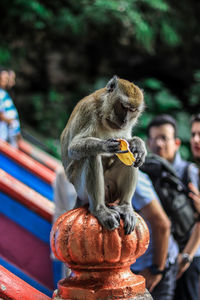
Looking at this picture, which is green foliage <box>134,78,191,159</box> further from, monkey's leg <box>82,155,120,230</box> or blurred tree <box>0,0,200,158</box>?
monkey's leg <box>82,155,120,230</box>

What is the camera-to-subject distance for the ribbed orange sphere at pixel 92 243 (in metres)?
1.14

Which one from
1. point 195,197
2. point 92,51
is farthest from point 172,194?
point 92,51

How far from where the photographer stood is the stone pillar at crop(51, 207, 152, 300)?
3.76 ft

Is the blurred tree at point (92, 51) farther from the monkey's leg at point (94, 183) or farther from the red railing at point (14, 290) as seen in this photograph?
the red railing at point (14, 290)

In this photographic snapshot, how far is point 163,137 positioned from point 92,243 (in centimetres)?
186

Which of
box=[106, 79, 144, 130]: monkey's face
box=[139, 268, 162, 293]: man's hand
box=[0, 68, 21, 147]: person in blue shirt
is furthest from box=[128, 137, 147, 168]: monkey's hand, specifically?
box=[0, 68, 21, 147]: person in blue shirt

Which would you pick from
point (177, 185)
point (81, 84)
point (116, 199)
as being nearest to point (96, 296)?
point (116, 199)

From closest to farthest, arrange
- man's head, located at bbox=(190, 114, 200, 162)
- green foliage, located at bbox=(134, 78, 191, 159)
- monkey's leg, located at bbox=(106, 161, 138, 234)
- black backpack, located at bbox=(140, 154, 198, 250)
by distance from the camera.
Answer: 1. monkey's leg, located at bbox=(106, 161, 138, 234)
2. black backpack, located at bbox=(140, 154, 198, 250)
3. man's head, located at bbox=(190, 114, 200, 162)
4. green foliage, located at bbox=(134, 78, 191, 159)

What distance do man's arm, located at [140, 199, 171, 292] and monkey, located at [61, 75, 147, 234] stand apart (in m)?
0.49

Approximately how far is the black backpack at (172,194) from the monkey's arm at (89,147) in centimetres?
73

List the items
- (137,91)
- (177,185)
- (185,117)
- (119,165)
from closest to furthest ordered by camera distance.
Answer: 1. (119,165)
2. (137,91)
3. (177,185)
4. (185,117)

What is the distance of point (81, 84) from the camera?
1091 cm

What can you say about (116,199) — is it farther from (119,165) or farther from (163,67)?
(163,67)

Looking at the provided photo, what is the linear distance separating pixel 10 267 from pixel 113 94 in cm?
160
